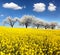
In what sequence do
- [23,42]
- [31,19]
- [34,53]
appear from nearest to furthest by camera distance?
[34,53] < [23,42] < [31,19]

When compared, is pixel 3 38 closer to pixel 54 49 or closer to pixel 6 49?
pixel 6 49

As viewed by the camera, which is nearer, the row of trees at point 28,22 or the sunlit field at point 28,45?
the sunlit field at point 28,45

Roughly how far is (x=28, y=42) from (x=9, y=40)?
3.69 feet

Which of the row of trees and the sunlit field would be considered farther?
the row of trees

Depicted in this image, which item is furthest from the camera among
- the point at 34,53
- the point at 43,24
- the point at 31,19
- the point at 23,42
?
the point at 43,24

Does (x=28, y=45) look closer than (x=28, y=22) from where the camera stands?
Yes

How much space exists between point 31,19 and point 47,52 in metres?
66.1

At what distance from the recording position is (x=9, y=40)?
1322 cm

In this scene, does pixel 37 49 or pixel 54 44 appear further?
pixel 54 44

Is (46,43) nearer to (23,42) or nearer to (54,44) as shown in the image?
(54,44)

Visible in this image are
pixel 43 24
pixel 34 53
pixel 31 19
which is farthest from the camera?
pixel 43 24

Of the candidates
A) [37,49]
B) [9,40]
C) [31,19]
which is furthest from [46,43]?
[31,19]

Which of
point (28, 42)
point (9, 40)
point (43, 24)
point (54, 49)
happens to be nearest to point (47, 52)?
point (54, 49)

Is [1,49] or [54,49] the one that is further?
[54,49]
